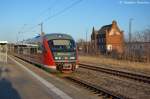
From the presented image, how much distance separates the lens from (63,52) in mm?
22250

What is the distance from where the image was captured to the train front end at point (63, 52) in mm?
22000

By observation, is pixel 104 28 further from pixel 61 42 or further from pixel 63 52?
pixel 63 52

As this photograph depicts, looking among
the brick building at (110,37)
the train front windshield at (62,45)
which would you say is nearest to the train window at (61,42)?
the train front windshield at (62,45)

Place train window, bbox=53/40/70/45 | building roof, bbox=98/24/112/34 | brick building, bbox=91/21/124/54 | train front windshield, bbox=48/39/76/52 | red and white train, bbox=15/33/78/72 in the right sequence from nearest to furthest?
red and white train, bbox=15/33/78/72
train front windshield, bbox=48/39/76/52
train window, bbox=53/40/70/45
brick building, bbox=91/21/124/54
building roof, bbox=98/24/112/34

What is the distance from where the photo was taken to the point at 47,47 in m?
22.6

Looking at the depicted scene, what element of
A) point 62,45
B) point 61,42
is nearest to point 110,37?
point 61,42

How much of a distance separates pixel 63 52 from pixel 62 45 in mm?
680

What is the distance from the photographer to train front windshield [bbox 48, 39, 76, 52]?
22.4 metres

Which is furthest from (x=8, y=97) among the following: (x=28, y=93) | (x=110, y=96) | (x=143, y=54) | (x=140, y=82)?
(x=143, y=54)

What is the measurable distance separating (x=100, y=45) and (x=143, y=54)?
49.8 metres

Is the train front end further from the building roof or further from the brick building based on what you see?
the building roof

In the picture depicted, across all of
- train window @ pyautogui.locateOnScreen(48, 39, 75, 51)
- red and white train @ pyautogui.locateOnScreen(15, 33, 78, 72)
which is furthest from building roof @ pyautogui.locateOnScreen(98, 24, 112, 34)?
train window @ pyautogui.locateOnScreen(48, 39, 75, 51)

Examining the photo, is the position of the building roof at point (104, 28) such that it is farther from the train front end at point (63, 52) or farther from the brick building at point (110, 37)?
the train front end at point (63, 52)

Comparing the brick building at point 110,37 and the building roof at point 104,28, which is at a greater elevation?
the building roof at point 104,28
